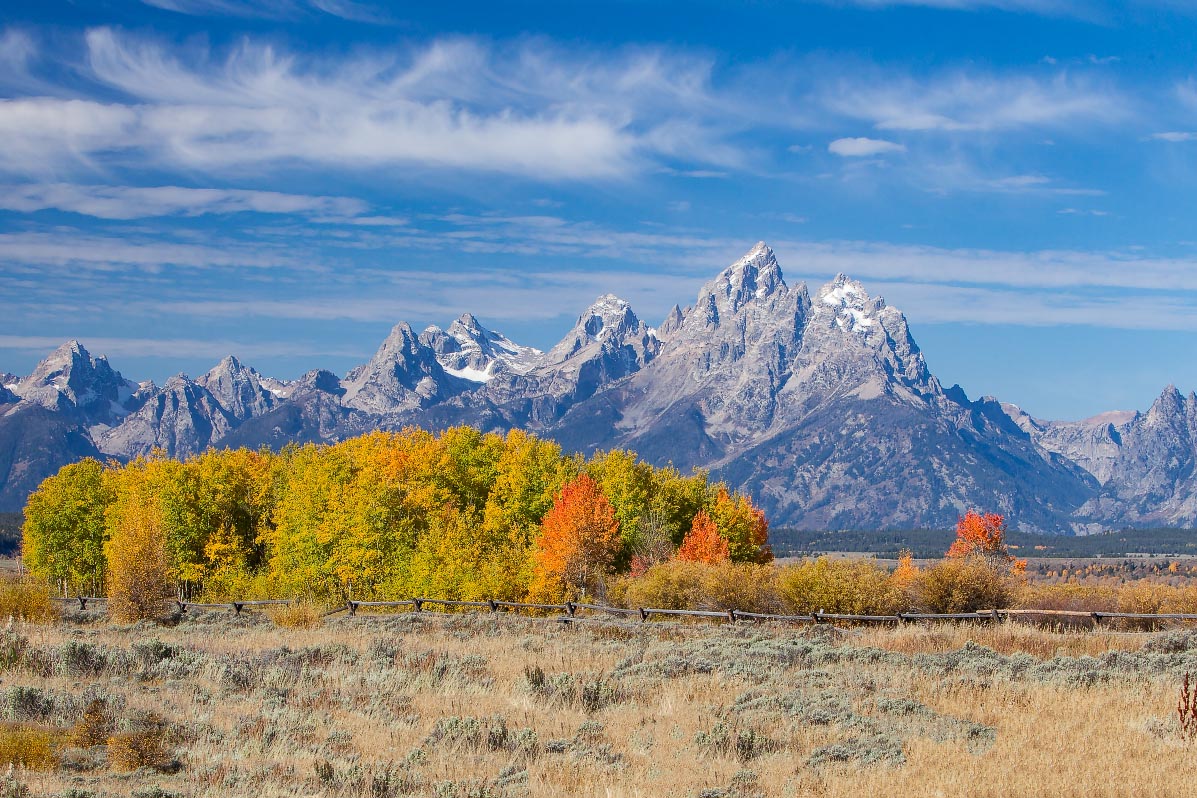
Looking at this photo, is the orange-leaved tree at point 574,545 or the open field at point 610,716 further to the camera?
the orange-leaved tree at point 574,545

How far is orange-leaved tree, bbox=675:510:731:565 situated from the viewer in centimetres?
6611

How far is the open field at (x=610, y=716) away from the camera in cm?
1209

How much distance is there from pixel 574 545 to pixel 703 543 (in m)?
11.2

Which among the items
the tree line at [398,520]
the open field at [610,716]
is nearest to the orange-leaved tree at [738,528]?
the tree line at [398,520]

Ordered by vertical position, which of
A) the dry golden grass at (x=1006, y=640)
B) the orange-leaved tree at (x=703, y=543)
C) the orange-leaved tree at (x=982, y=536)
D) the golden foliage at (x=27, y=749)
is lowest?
the orange-leaved tree at (x=982, y=536)

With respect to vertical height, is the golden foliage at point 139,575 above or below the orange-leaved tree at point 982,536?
above

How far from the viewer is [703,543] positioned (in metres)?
68.4

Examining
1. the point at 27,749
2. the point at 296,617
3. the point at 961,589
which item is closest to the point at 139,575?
the point at 296,617

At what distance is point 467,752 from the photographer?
13805 mm

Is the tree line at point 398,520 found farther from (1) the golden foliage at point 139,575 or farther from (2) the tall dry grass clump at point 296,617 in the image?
(2) the tall dry grass clump at point 296,617

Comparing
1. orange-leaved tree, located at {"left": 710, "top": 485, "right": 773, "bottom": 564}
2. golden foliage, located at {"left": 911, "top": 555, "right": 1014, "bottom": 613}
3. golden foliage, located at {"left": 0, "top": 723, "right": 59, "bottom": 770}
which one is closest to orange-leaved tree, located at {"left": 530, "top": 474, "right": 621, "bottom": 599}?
orange-leaved tree, located at {"left": 710, "top": 485, "right": 773, "bottom": 564}

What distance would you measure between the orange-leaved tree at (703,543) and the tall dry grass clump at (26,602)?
40.5 meters

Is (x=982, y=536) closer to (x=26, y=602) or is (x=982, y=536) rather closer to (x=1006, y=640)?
(x=1006, y=640)

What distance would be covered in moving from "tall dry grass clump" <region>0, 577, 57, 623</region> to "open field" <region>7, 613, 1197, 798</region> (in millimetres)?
7869
